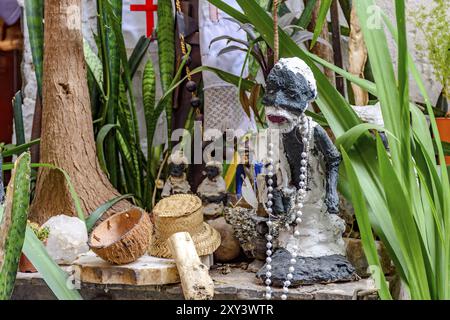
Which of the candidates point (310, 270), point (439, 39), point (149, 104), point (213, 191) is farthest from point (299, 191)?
point (439, 39)

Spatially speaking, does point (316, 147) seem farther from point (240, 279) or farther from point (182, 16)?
point (182, 16)

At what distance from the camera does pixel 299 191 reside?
1.06 metres

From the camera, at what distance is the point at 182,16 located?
1692 mm

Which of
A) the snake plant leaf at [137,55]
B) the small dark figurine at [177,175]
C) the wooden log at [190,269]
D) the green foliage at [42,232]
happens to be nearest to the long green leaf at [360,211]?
the wooden log at [190,269]

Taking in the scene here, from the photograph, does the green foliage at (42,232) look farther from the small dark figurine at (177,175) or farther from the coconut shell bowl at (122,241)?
the small dark figurine at (177,175)

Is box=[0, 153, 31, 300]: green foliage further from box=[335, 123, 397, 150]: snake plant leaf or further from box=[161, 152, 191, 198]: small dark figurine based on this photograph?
box=[161, 152, 191, 198]: small dark figurine

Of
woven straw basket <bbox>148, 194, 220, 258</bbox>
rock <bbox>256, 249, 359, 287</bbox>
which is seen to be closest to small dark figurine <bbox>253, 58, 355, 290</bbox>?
rock <bbox>256, 249, 359, 287</bbox>

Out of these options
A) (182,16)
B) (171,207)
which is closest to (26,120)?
(182,16)

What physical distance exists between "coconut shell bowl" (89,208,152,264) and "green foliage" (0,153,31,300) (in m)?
0.37

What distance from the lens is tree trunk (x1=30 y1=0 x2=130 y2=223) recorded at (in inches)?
52.9

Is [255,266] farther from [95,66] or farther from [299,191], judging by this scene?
[95,66]

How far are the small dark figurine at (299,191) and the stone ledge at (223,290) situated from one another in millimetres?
22

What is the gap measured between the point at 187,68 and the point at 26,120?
58cm

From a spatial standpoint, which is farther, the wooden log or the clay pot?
the clay pot
